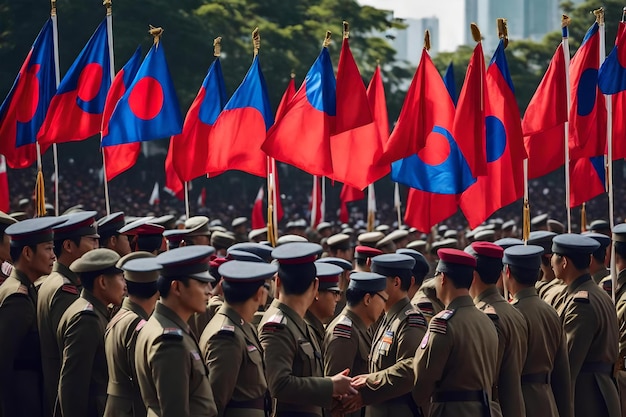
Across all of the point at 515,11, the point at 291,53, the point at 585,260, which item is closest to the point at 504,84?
the point at 585,260

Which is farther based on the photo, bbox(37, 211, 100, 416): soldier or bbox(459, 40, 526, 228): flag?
bbox(459, 40, 526, 228): flag

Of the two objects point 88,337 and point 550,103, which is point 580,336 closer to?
point 550,103

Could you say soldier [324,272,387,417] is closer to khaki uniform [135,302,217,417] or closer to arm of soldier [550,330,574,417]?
arm of soldier [550,330,574,417]

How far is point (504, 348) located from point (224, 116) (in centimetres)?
534

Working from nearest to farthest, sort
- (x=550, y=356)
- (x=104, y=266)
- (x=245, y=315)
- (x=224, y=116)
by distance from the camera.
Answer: (x=245, y=315)
(x=104, y=266)
(x=550, y=356)
(x=224, y=116)

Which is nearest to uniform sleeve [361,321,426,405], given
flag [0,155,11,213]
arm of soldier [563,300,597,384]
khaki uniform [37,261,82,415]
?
arm of soldier [563,300,597,384]

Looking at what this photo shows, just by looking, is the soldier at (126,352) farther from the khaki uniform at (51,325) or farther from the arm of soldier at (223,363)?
the khaki uniform at (51,325)

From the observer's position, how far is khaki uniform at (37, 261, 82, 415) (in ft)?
23.3

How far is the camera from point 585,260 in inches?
324

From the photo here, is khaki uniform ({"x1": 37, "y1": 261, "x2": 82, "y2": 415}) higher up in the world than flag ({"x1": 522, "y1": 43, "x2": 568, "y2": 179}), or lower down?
lower down

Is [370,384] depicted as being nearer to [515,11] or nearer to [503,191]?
[503,191]

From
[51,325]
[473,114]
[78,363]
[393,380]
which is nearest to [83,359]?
[78,363]

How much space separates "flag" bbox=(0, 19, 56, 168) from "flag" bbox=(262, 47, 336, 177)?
2.93 meters

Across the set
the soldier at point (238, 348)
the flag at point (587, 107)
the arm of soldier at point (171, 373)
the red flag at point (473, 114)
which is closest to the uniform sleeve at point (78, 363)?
the soldier at point (238, 348)
